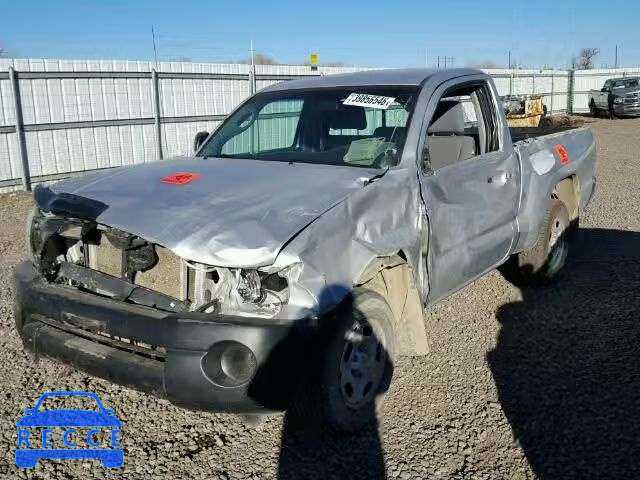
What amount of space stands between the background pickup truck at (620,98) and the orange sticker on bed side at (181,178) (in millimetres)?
30326

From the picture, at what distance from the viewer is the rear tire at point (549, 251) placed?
17.5 ft

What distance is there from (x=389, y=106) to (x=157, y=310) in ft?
6.70

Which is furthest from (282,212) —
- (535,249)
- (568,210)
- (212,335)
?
(568,210)

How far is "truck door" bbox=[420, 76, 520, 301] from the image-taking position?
3785 mm

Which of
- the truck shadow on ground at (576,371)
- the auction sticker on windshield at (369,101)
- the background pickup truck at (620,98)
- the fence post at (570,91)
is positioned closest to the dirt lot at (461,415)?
the truck shadow on ground at (576,371)

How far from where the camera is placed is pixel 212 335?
106 inches

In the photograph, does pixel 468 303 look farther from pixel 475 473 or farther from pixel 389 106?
pixel 475 473

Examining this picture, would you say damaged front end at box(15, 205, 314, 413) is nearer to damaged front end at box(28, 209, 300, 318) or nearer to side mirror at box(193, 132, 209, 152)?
damaged front end at box(28, 209, 300, 318)

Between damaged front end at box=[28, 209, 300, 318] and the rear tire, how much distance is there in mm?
3242

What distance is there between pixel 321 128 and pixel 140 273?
1768 mm

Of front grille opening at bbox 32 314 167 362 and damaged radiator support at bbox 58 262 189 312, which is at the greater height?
damaged radiator support at bbox 58 262 189 312

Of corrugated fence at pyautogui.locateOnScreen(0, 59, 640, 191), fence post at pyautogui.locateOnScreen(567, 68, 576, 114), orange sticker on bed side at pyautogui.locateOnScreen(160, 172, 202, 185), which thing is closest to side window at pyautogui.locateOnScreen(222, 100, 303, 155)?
orange sticker on bed side at pyautogui.locateOnScreen(160, 172, 202, 185)

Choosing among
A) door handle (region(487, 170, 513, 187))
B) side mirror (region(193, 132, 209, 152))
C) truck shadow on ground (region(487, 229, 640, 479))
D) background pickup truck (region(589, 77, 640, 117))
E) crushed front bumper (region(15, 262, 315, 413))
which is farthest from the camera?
background pickup truck (region(589, 77, 640, 117))

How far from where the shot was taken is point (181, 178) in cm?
352
